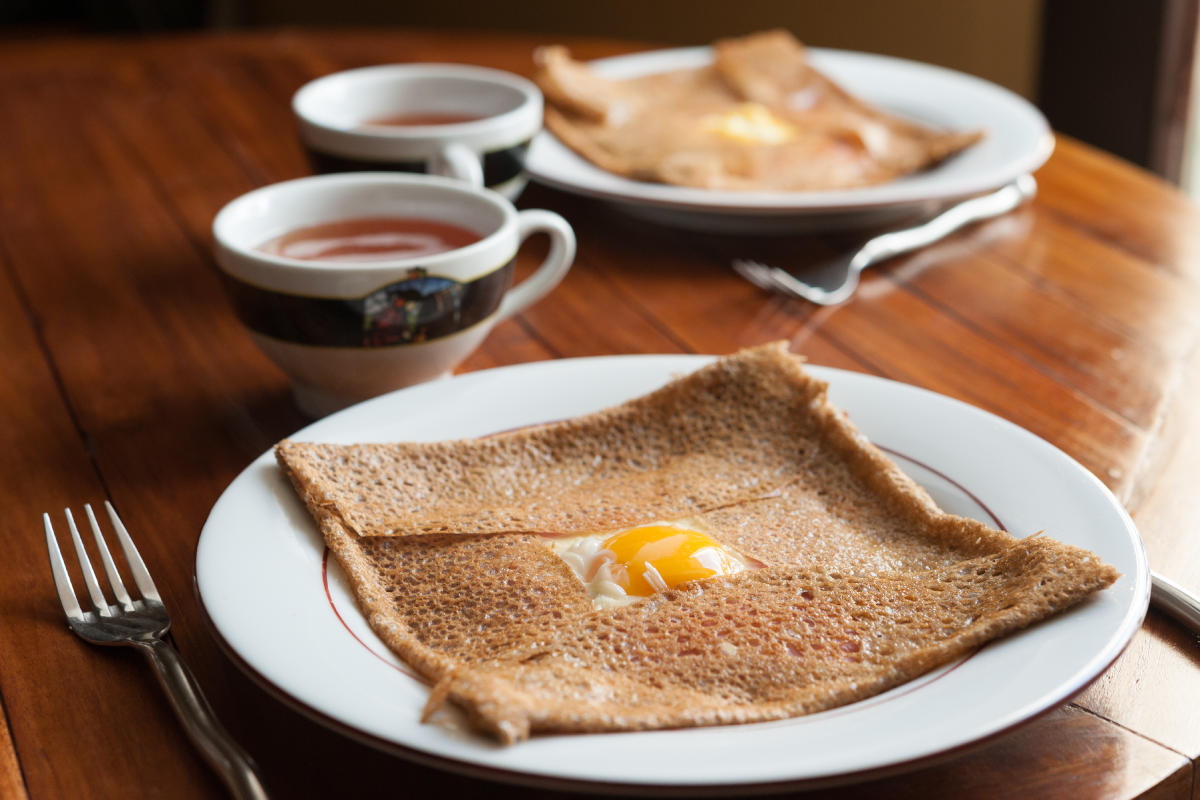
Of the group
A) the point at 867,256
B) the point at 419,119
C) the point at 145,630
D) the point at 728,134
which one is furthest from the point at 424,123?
the point at 145,630

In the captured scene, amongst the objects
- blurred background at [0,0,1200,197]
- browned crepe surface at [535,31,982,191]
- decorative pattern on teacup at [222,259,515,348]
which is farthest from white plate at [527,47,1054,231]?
blurred background at [0,0,1200,197]

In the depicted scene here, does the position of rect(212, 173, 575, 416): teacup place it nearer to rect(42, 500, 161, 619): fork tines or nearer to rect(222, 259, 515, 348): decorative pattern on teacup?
rect(222, 259, 515, 348): decorative pattern on teacup

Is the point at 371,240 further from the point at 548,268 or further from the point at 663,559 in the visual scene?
the point at 663,559

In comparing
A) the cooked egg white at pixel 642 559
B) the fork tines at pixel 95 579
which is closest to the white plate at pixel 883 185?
the cooked egg white at pixel 642 559

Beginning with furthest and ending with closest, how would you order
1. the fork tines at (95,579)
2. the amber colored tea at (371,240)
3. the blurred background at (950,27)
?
the blurred background at (950,27) → the amber colored tea at (371,240) → the fork tines at (95,579)

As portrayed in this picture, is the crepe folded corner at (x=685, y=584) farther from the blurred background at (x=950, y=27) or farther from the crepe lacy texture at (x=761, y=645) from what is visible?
the blurred background at (x=950, y=27)
